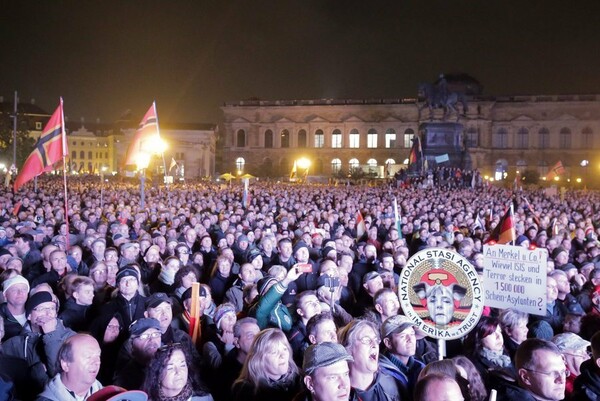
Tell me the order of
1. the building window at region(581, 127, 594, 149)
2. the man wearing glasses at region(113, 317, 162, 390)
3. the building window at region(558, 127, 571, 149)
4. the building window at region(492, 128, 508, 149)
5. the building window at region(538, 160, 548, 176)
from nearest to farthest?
1. the man wearing glasses at region(113, 317, 162, 390)
2. the building window at region(581, 127, 594, 149)
3. the building window at region(558, 127, 571, 149)
4. the building window at region(538, 160, 548, 176)
5. the building window at region(492, 128, 508, 149)

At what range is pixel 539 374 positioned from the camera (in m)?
3.57

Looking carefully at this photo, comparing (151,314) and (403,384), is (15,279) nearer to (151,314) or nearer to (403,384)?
(151,314)

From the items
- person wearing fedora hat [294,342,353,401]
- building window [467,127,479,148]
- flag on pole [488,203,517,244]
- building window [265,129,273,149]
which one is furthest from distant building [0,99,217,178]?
person wearing fedora hat [294,342,353,401]

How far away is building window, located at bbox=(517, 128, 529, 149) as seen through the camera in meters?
73.4

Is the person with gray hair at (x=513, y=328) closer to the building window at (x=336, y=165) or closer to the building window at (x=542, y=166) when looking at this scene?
the building window at (x=542, y=166)

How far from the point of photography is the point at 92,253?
9.27m

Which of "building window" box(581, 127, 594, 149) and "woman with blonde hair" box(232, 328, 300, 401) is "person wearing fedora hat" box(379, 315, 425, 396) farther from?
"building window" box(581, 127, 594, 149)

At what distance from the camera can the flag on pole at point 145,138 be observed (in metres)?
17.1

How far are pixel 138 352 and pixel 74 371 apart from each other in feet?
2.47

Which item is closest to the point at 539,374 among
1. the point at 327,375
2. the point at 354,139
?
the point at 327,375

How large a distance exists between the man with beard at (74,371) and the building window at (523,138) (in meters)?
75.1

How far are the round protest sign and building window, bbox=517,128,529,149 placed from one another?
239 ft

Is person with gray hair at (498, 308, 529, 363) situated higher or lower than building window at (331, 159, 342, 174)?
lower

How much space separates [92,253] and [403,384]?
6.38 meters
